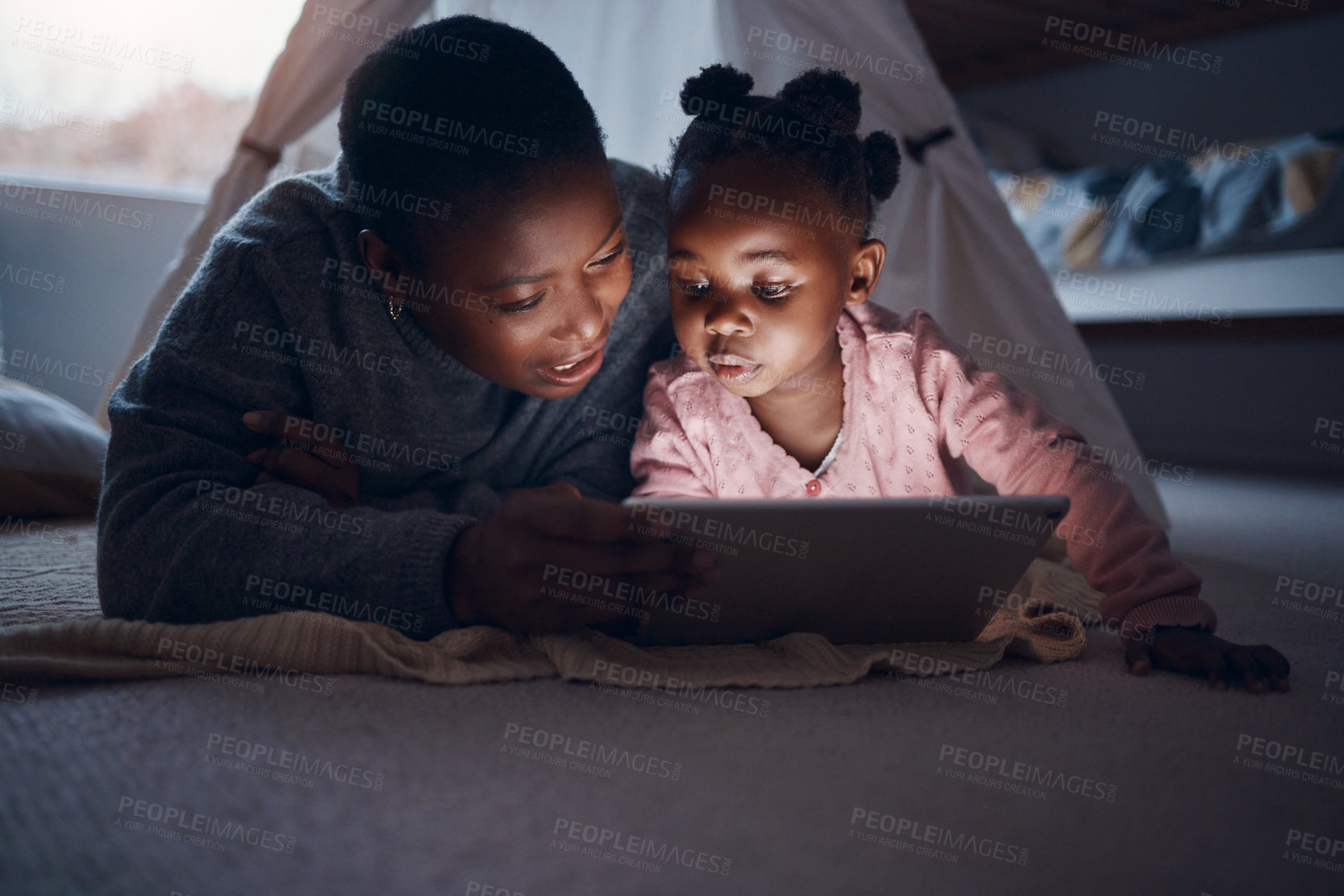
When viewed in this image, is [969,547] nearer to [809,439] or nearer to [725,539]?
[725,539]

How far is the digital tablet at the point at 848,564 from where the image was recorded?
66 cm

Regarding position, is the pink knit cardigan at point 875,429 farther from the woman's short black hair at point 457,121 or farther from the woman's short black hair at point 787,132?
the woman's short black hair at point 457,121

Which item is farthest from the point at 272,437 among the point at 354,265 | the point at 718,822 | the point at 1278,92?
the point at 1278,92

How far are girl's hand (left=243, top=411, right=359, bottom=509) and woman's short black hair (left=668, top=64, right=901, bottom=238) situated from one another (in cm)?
49

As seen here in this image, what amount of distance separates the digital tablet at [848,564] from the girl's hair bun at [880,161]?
0.50 meters

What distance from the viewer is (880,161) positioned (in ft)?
3.44

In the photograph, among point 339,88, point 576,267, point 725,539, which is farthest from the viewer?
point 339,88

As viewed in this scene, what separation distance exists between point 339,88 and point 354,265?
86cm

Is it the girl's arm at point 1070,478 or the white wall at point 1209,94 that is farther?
the white wall at point 1209,94

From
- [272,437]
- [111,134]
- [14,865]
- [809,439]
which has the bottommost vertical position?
[14,865]

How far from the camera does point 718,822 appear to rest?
1.76 feet

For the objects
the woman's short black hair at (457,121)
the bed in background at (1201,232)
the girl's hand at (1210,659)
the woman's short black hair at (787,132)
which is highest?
the bed in background at (1201,232)

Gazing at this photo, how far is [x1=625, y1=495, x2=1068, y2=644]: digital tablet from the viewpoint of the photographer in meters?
0.66

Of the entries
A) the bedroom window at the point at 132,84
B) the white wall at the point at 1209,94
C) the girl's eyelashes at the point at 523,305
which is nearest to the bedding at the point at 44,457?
the bedroom window at the point at 132,84
